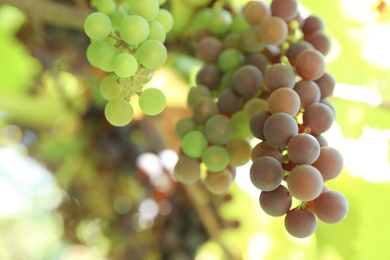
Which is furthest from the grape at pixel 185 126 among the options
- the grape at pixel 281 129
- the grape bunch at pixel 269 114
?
the grape at pixel 281 129

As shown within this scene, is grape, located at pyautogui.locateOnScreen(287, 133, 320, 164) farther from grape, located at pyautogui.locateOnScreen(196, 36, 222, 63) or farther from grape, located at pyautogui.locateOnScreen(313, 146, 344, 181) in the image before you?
grape, located at pyautogui.locateOnScreen(196, 36, 222, 63)

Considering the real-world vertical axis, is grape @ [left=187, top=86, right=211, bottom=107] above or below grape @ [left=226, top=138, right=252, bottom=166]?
above

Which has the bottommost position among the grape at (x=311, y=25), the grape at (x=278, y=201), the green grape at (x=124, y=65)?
the grape at (x=278, y=201)

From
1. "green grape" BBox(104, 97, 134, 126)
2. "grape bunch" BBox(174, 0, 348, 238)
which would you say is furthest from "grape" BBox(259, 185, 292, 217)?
"green grape" BBox(104, 97, 134, 126)

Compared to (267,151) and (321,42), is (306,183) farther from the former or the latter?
(321,42)

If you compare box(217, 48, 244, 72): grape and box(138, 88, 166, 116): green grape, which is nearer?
box(138, 88, 166, 116): green grape

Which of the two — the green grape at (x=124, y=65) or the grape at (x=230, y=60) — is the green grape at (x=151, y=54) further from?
the grape at (x=230, y=60)
